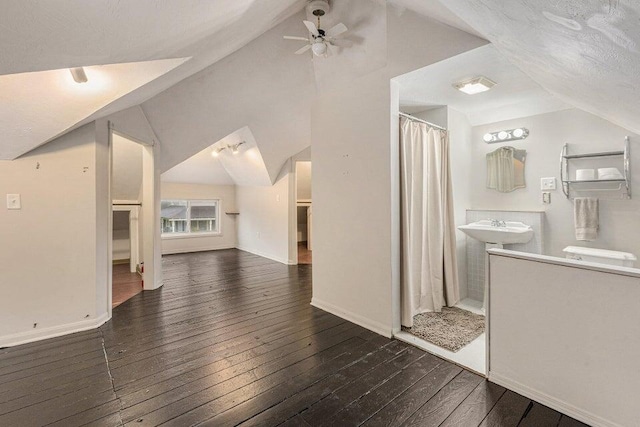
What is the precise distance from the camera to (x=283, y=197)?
5.64 metres

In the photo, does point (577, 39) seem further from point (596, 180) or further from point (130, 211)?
point (130, 211)

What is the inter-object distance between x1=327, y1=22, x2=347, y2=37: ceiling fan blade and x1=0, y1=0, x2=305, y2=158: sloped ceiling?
1.71 ft

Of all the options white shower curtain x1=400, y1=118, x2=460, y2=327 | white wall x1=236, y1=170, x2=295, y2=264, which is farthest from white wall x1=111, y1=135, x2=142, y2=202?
white shower curtain x1=400, y1=118, x2=460, y2=327

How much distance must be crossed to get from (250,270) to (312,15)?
3.94 m

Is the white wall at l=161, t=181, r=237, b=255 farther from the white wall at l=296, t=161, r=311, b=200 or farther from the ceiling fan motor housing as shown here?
the ceiling fan motor housing

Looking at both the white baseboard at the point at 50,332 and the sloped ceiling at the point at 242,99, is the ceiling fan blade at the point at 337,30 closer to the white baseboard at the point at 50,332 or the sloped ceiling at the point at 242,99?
the sloped ceiling at the point at 242,99

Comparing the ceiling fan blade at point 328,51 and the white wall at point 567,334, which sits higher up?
the ceiling fan blade at point 328,51

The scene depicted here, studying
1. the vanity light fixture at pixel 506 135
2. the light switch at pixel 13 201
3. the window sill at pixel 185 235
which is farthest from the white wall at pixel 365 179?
the window sill at pixel 185 235

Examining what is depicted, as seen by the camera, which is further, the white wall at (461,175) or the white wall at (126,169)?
the white wall at (126,169)

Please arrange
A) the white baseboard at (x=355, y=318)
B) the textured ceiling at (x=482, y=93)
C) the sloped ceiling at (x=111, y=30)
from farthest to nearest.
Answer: the white baseboard at (x=355, y=318)
the textured ceiling at (x=482, y=93)
the sloped ceiling at (x=111, y=30)

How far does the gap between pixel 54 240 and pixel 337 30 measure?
10.6 feet

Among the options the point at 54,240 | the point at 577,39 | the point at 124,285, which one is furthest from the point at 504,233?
the point at 124,285

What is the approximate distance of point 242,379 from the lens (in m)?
1.96

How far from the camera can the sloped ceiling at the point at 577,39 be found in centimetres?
77
